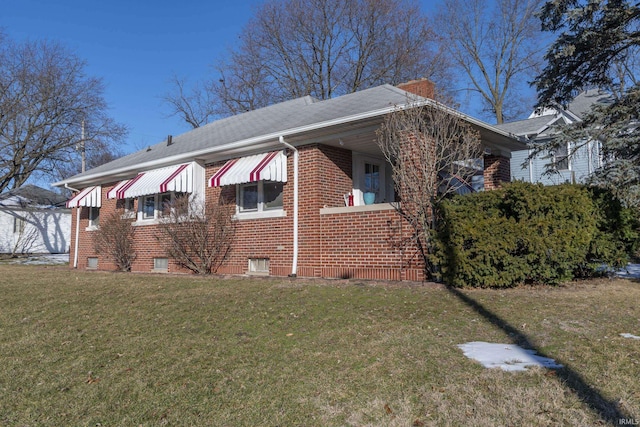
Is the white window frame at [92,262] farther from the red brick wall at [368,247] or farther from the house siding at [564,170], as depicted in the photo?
the house siding at [564,170]

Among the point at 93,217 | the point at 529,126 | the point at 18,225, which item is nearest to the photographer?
the point at 529,126

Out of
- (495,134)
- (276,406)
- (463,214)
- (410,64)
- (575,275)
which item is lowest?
(276,406)

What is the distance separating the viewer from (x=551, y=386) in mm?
3430

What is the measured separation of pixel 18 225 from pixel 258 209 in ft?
73.5

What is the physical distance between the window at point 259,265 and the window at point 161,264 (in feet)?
11.4

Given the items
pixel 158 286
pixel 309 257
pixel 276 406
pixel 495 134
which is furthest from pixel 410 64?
pixel 276 406

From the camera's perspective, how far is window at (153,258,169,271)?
13.8 metres

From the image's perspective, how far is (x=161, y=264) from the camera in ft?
45.8

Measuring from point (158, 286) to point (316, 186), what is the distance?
12.5 ft

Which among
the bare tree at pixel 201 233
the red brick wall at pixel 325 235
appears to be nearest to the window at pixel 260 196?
the red brick wall at pixel 325 235

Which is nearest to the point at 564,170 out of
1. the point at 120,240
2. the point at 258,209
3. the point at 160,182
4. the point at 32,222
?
the point at 258,209

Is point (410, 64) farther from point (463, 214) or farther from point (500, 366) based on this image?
point (500, 366)

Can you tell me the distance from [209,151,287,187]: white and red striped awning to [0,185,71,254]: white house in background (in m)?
19.9

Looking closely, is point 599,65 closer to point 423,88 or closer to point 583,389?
point 423,88
